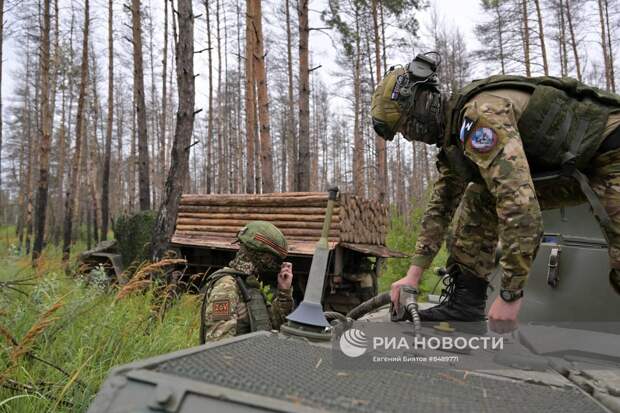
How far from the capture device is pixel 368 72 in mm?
23828

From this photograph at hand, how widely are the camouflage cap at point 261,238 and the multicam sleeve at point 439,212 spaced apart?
44.6 inches

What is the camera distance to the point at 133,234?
9.58 m

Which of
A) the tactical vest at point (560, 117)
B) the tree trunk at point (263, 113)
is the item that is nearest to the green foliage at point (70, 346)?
the tactical vest at point (560, 117)

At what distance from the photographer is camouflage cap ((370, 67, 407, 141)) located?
227 cm

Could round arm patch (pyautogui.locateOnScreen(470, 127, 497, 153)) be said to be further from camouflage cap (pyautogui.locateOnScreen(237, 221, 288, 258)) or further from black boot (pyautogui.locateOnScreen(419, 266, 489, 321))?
camouflage cap (pyautogui.locateOnScreen(237, 221, 288, 258))

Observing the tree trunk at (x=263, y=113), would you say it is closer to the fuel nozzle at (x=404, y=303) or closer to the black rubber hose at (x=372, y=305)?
the black rubber hose at (x=372, y=305)

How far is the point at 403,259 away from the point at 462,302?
9.14 meters

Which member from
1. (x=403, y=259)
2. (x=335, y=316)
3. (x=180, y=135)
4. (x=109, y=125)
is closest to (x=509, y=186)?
(x=335, y=316)

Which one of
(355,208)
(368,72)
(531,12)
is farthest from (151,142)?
(355,208)

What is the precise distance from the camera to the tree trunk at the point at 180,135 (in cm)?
672

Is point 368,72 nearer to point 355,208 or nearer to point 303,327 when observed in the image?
point 355,208

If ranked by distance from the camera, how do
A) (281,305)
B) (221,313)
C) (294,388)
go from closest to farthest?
(294,388), (221,313), (281,305)

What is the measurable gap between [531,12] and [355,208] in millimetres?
15646

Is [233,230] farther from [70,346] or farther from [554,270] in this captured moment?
[554,270]
